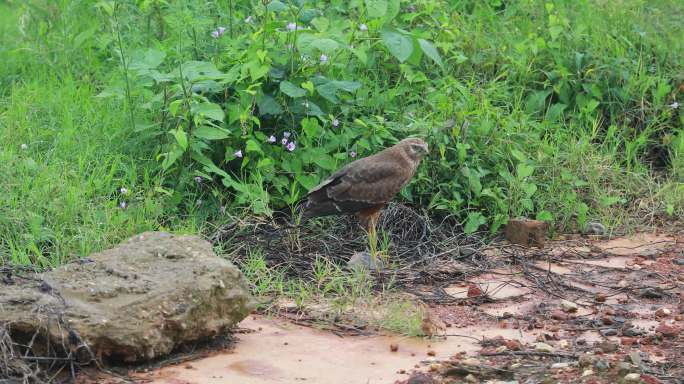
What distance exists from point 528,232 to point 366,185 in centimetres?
110

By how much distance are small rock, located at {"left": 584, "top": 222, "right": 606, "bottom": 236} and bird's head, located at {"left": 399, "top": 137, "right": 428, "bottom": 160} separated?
1306 mm

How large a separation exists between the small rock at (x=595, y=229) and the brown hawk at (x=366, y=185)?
132cm

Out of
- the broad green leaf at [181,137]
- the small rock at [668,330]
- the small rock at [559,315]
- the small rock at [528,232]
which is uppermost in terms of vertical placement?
the broad green leaf at [181,137]

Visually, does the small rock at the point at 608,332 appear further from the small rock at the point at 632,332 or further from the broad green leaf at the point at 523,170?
→ the broad green leaf at the point at 523,170

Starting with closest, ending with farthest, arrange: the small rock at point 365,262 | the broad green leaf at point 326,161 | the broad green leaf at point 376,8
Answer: the small rock at point 365,262 < the broad green leaf at point 376,8 < the broad green leaf at point 326,161

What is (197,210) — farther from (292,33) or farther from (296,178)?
(292,33)

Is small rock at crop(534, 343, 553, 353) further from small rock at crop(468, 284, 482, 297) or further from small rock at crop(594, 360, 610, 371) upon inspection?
small rock at crop(468, 284, 482, 297)

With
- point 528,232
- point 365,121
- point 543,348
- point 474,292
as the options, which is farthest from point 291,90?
point 543,348

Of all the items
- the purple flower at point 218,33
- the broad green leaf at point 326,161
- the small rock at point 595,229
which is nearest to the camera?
the broad green leaf at point 326,161

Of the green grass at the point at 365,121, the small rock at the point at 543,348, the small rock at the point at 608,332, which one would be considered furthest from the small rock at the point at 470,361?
the green grass at the point at 365,121

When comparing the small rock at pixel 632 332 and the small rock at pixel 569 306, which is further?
the small rock at pixel 569 306

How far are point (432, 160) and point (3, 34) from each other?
444 cm

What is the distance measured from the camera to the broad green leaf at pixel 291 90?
664 centimetres

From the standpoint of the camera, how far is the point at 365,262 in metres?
5.95
